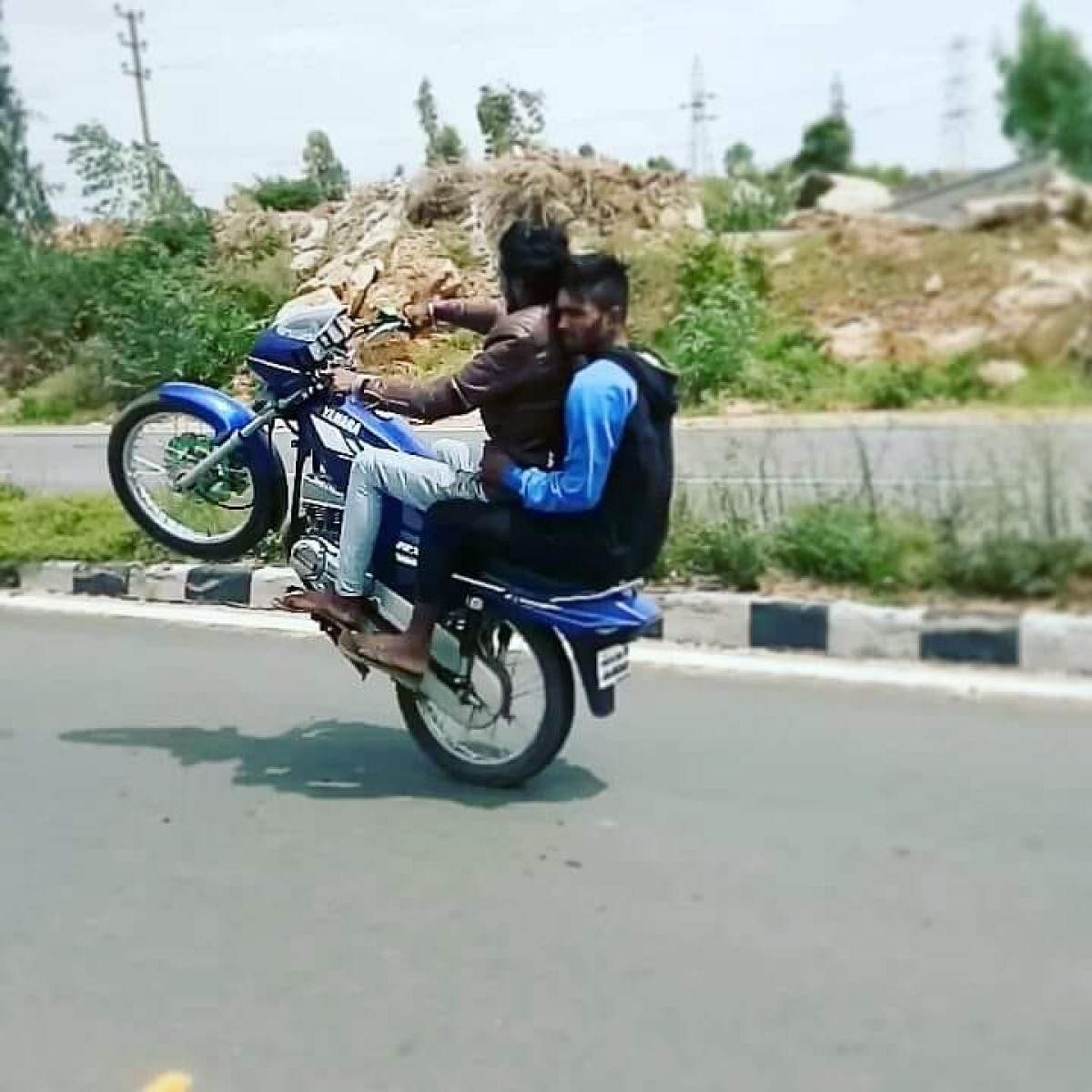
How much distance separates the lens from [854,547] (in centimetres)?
541

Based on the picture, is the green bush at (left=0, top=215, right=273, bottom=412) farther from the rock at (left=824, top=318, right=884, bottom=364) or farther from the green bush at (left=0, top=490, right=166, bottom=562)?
the rock at (left=824, top=318, right=884, bottom=364)

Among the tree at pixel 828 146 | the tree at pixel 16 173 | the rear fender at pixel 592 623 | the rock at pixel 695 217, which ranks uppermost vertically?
the tree at pixel 16 173

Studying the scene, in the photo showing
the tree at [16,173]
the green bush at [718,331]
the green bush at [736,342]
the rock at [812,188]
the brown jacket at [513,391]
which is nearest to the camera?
the brown jacket at [513,391]

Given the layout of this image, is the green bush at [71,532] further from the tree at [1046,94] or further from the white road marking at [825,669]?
the tree at [1046,94]

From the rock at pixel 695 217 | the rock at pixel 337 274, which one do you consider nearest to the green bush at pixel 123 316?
the rock at pixel 337 274

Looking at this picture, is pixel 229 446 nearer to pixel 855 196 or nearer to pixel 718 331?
pixel 855 196

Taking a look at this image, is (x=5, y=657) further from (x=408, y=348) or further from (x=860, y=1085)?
(x=860, y=1085)

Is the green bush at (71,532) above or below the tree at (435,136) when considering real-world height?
below

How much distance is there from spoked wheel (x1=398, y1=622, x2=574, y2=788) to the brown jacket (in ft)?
1.67

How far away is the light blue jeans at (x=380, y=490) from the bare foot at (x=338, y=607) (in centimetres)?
3

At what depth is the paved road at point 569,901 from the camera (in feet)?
8.71

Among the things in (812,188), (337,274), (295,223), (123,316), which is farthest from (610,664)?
(123,316)

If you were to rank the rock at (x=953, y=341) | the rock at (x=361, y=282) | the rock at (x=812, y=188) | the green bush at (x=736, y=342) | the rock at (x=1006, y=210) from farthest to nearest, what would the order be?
the green bush at (x=736, y=342) → the rock at (x=361, y=282) → the rock at (x=812, y=188) → the rock at (x=953, y=341) → the rock at (x=1006, y=210)

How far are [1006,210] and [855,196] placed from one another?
0.93 metres
